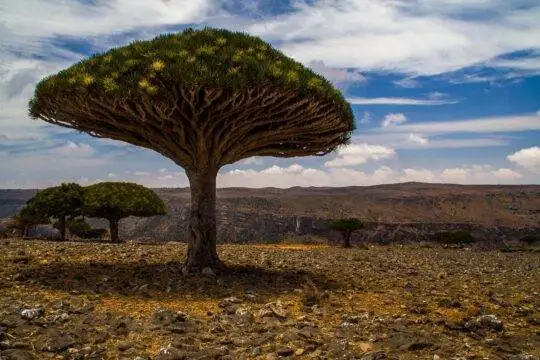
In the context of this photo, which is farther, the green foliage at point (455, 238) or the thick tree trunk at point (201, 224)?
the green foliage at point (455, 238)

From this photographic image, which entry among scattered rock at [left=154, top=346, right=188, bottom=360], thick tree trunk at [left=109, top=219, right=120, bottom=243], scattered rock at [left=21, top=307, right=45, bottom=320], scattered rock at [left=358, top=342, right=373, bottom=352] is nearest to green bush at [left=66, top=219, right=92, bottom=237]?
thick tree trunk at [left=109, top=219, right=120, bottom=243]

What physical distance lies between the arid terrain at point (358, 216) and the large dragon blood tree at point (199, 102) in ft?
130

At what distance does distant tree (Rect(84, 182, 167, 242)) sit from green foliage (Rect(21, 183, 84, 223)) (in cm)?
120

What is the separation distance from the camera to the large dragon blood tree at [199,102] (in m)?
11.9

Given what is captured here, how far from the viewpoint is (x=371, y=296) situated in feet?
40.0

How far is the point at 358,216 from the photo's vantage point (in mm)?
80500

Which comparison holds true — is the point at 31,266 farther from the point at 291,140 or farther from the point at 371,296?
the point at 371,296

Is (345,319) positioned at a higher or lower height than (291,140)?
lower

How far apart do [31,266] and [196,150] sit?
5.88 m

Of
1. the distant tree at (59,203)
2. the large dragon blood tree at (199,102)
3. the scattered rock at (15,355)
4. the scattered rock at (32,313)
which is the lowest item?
the scattered rock at (15,355)

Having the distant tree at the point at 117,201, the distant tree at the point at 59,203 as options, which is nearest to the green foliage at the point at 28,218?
the distant tree at the point at 59,203

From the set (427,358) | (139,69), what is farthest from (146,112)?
(427,358)

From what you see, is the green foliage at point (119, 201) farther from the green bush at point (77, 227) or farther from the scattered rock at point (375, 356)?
the scattered rock at point (375, 356)

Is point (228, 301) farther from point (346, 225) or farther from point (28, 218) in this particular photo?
point (28, 218)
